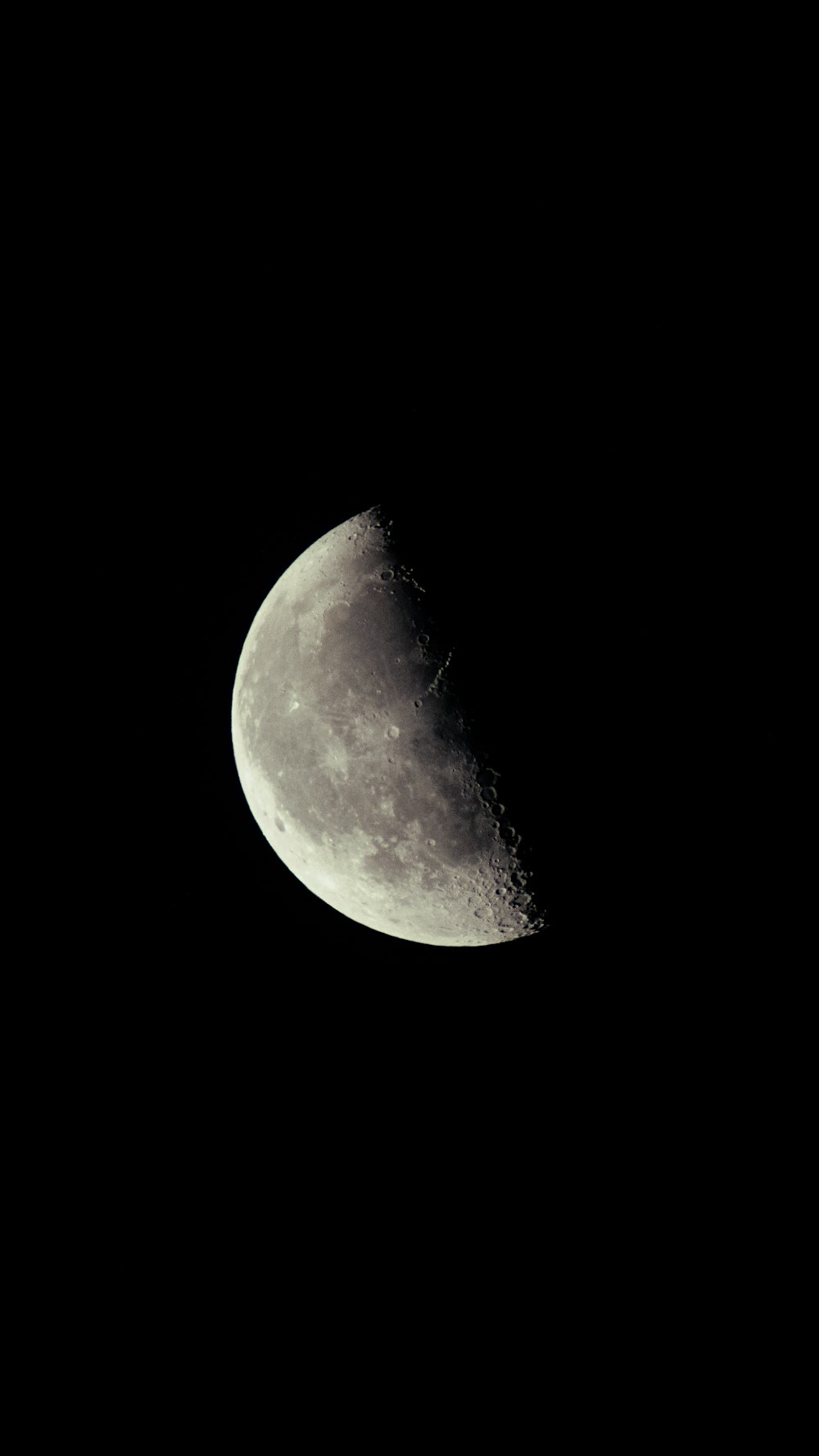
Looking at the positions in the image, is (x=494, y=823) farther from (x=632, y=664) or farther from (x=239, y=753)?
(x=239, y=753)

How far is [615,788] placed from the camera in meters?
2.53

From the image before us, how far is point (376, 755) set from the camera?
8.43 feet

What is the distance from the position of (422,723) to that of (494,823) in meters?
0.40

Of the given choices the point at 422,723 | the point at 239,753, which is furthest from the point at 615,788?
the point at 239,753

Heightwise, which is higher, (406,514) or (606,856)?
(406,514)

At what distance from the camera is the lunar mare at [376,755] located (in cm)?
254

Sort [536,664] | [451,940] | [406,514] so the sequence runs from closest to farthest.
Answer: [536,664] → [406,514] → [451,940]

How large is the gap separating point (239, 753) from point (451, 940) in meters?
1.09

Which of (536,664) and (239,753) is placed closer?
(536,664)

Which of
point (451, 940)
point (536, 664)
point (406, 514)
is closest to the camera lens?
point (536, 664)

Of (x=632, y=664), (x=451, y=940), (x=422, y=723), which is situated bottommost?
(x=451, y=940)

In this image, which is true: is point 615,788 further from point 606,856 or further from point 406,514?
point 406,514

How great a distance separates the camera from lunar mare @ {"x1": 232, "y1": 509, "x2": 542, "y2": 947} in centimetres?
254

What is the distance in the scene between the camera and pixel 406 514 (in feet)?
8.98
